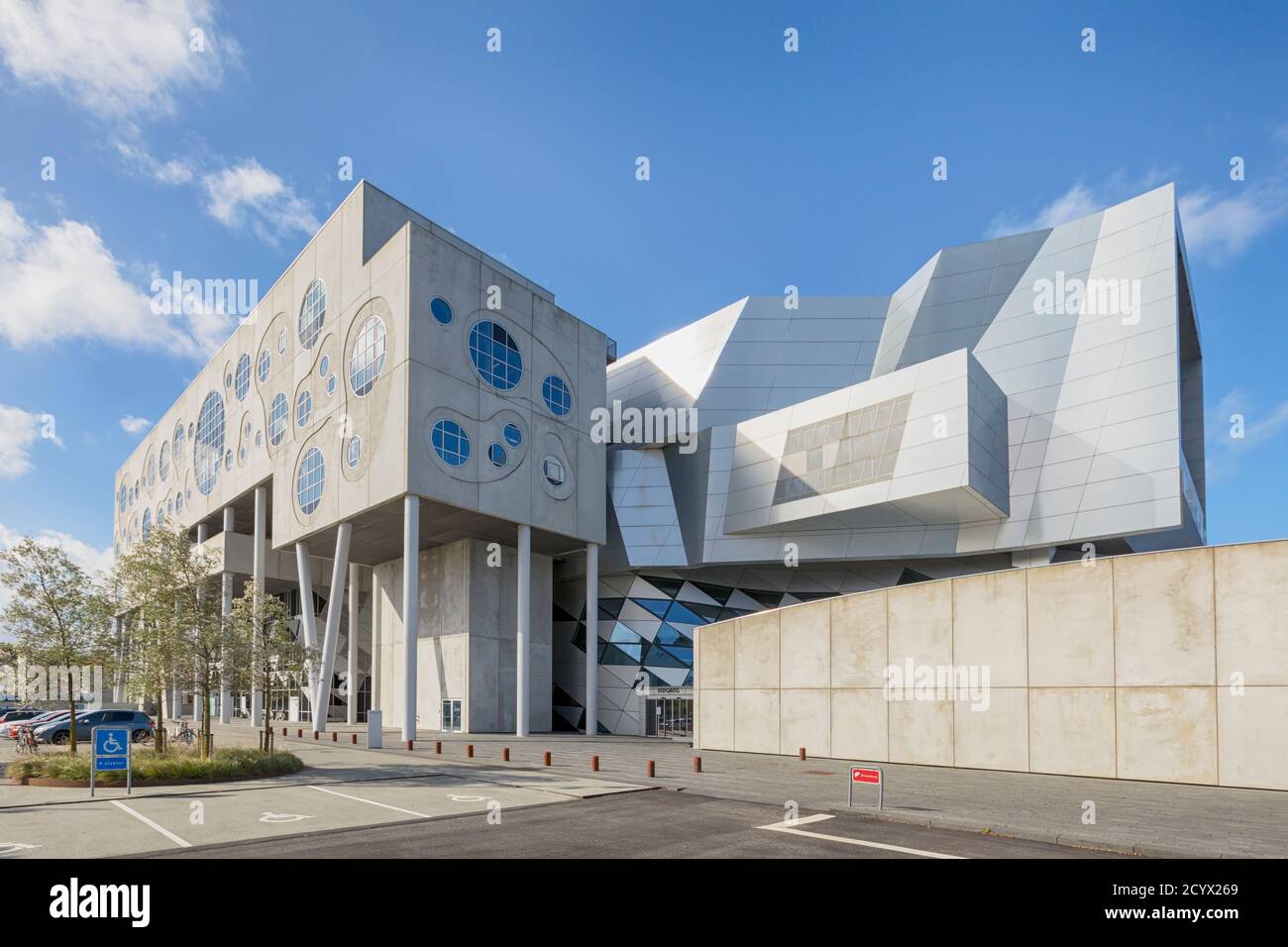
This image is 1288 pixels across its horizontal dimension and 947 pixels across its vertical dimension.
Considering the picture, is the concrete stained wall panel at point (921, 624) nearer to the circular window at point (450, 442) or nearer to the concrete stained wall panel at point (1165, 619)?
the concrete stained wall panel at point (1165, 619)

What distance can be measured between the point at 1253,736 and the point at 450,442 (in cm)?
2875

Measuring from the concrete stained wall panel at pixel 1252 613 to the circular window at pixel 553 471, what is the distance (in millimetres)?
28514

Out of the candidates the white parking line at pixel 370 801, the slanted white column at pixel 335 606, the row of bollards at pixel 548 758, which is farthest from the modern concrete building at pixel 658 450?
the white parking line at pixel 370 801

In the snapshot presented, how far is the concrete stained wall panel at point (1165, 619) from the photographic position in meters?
18.9

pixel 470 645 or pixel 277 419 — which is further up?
pixel 277 419

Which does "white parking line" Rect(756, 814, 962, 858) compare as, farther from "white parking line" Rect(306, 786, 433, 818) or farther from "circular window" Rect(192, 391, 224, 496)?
"circular window" Rect(192, 391, 224, 496)

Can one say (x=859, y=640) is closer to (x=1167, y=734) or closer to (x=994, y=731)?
(x=994, y=731)

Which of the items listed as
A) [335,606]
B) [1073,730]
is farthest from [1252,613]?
[335,606]

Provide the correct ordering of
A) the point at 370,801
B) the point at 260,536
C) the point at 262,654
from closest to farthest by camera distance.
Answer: the point at 370,801 → the point at 262,654 → the point at 260,536

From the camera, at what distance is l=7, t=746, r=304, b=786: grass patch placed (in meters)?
19.2

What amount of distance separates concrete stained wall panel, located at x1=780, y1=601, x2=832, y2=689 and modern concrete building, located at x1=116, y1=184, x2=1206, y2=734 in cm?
1185

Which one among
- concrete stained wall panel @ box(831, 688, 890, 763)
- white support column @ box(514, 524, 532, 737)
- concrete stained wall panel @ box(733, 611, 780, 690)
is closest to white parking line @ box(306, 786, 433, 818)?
concrete stained wall panel @ box(733, 611, 780, 690)

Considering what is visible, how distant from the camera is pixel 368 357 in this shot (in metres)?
38.4
